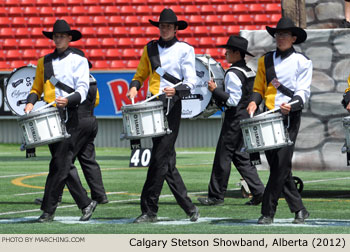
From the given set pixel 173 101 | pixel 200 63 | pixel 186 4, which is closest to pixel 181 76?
pixel 173 101

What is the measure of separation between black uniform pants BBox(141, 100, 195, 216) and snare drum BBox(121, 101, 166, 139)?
266 millimetres

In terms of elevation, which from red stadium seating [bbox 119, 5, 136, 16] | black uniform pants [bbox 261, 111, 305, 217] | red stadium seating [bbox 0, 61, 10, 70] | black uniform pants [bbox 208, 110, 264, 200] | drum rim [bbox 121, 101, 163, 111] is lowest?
red stadium seating [bbox 0, 61, 10, 70]

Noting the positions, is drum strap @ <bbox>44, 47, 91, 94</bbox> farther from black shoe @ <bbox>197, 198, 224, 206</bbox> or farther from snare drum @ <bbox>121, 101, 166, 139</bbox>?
black shoe @ <bbox>197, 198, 224, 206</bbox>

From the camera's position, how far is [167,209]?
34.1 ft

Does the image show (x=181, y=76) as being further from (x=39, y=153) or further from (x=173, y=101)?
(x=39, y=153)

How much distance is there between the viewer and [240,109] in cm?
1101

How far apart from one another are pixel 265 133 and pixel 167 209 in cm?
232

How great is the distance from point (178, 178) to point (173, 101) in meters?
0.77

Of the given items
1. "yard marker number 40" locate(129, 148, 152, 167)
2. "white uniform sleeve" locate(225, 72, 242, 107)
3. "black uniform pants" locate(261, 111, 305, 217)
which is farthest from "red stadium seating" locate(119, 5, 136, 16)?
"black uniform pants" locate(261, 111, 305, 217)

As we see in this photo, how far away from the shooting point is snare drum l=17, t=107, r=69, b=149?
8.68 m

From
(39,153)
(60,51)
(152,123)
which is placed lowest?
(39,153)

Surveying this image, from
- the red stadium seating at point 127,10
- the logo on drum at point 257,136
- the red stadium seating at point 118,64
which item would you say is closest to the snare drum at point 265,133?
the logo on drum at point 257,136

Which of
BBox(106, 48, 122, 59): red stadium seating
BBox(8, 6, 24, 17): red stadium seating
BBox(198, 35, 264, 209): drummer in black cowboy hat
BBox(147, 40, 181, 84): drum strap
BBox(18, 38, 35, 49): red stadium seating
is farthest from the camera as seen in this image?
BBox(8, 6, 24, 17): red stadium seating

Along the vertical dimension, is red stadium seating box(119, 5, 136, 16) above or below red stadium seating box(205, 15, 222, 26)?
above
